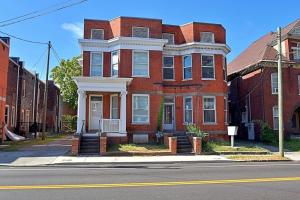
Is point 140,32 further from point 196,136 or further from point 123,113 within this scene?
point 196,136

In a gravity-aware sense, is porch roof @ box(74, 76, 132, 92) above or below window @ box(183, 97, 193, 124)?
above

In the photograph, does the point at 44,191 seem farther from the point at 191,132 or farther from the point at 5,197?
the point at 191,132

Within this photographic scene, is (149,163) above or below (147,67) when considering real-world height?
below

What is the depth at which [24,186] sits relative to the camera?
9672 millimetres

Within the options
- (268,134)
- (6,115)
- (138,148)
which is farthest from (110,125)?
(6,115)

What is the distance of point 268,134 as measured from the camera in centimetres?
2836

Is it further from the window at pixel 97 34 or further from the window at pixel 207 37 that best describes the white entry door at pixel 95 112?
the window at pixel 207 37

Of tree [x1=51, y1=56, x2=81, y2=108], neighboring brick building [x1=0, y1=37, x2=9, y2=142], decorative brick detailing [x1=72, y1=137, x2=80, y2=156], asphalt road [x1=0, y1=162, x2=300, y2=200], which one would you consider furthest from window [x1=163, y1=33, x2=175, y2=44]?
tree [x1=51, y1=56, x2=81, y2=108]

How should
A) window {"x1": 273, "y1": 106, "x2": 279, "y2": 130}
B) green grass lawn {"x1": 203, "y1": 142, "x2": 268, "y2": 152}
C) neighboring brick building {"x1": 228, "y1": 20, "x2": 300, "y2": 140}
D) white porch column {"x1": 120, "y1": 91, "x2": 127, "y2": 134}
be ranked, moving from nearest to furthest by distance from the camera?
green grass lawn {"x1": 203, "y1": 142, "x2": 268, "y2": 152} < white porch column {"x1": 120, "y1": 91, "x2": 127, "y2": 134} < window {"x1": 273, "y1": 106, "x2": 279, "y2": 130} < neighboring brick building {"x1": 228, "y1": 20, "x2": 300, "y2": 140}

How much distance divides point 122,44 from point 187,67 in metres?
5.18

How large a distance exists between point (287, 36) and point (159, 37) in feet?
39.3

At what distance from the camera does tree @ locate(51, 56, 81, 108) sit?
162 ft

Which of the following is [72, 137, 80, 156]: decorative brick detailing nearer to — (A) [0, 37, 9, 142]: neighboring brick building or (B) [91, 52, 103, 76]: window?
(B) [91, 52, 103, 76]: window

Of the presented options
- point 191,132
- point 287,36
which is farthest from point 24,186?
point 287,36
